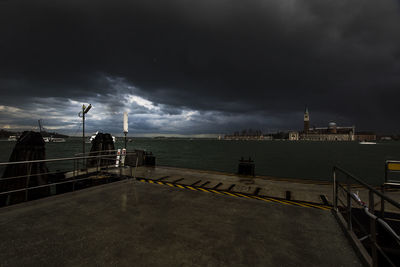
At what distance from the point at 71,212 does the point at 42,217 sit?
0.56 meters

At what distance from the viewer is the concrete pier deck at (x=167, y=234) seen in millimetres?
2912

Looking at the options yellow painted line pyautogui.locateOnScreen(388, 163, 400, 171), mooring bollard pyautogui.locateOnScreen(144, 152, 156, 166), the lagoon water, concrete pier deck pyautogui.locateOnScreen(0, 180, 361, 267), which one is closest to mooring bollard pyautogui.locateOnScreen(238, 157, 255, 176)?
yellow painted line pyautogui.locateOnScreen(388, 163, 400, 171)

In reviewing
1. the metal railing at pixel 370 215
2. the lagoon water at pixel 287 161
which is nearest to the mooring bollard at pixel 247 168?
the metal railing at pixel 370 215

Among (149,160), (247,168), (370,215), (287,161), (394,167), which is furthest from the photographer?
(287,161)

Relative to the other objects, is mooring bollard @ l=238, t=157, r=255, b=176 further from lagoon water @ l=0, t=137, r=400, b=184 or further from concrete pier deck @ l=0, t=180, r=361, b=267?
lagoon water @ l=0, t=137, r=400, b=184

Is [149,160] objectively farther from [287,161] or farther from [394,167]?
[287,161]

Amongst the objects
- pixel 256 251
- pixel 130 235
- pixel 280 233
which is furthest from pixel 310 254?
pixel 130 235

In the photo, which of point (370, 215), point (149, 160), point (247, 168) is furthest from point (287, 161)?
point (370, 215)

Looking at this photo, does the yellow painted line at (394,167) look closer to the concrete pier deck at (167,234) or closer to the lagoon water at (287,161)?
the concrete pier deck at (167,234)

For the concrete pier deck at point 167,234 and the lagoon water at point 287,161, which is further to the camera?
the lagoon water at point 287,161

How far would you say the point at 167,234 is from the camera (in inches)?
142

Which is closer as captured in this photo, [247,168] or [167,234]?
[167,234]

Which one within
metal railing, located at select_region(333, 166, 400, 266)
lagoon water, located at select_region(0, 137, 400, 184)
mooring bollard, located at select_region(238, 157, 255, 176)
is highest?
metal railing, located at select_region(333, 166, 400, 266)

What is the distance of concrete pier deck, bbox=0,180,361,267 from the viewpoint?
2.91 m
